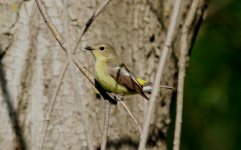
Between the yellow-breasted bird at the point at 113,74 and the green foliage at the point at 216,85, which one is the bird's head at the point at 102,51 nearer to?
the yellow-breasted bird at the point at 113,74

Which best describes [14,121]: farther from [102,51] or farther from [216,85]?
[216,85]

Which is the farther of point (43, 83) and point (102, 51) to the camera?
point (102, 51)

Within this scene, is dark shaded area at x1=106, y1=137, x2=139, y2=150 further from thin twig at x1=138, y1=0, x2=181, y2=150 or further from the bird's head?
thin twig at x1=138, y1=0, x2=181, y2=150

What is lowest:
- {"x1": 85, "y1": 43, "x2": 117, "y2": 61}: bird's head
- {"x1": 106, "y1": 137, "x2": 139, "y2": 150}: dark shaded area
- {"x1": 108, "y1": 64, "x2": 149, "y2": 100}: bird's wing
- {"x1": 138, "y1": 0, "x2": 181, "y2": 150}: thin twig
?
{"x1": 106, "y1": 137, "x2": 139, "y2": 150}: dark shaded area

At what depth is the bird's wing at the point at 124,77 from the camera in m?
3.85

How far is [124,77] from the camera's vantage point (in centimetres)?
399

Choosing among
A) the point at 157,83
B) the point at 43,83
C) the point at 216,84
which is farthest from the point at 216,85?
the point at 157,83

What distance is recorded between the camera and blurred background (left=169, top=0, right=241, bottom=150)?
6340 millimetres

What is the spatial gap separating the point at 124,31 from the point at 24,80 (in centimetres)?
65

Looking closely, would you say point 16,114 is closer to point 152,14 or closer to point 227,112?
point 152,14

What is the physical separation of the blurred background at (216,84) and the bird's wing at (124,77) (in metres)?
2.36

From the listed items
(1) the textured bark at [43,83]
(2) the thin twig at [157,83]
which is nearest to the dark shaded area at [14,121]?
(1) the textured bark at [43,83]

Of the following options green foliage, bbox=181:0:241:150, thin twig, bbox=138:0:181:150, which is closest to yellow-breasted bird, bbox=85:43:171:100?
thin twig, bbox=138:0:181:150

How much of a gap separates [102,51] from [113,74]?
0.14m
